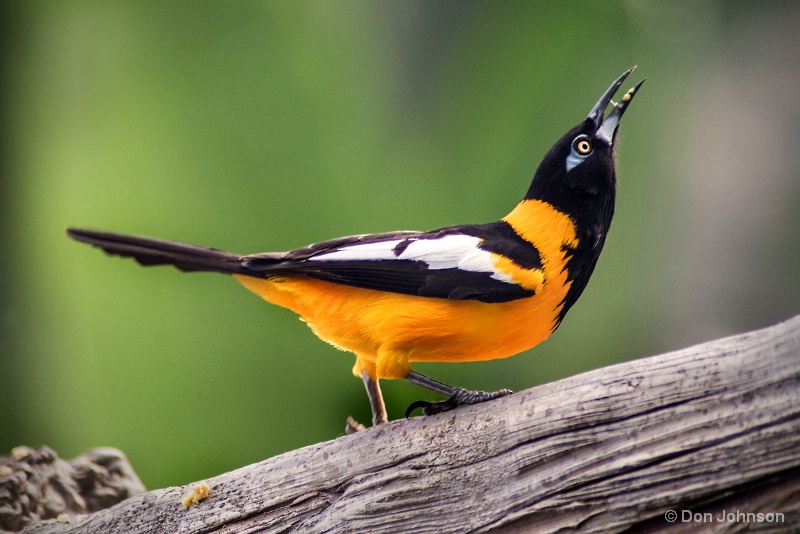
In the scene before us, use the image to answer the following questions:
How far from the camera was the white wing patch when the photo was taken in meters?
2.12

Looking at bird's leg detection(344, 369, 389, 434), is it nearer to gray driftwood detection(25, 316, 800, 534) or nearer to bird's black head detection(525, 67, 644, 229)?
gray driftwood detection(25, 316, 800, 534)

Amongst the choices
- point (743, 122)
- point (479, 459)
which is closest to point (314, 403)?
point (479, 459)

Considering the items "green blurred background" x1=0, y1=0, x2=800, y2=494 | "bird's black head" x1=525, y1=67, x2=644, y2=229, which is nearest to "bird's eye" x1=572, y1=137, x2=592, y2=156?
"bird's black head" x1=525, y1=67, x2=644, y2=229

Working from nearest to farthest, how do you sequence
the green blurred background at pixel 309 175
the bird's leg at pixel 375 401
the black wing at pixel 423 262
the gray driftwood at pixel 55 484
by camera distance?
the black wing at pixel 423 262, the bird's leg at pixel 375 401, the gray driftwood at pixel 55 484, the green blurred background at pixel 309 175

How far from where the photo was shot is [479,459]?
193 cm

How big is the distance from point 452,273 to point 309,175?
1985mm

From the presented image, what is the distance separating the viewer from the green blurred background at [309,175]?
366 cm

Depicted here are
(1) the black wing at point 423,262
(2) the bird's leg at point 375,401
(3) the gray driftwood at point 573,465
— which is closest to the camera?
(3) the gray driftwood at point 573,465

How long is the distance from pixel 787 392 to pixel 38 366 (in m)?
3.59

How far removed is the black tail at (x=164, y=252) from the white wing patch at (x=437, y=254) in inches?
11.2

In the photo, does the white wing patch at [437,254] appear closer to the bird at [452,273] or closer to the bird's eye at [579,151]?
the bird at [452,273]

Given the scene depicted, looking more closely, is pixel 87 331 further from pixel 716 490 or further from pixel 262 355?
pixel 716 490

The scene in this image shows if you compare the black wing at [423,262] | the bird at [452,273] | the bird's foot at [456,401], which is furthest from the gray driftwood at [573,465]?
the black wing at [423,262]

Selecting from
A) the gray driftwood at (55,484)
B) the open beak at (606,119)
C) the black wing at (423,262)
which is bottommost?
the gray driftwood at (55,484)
